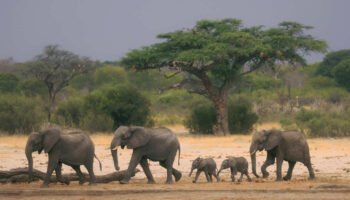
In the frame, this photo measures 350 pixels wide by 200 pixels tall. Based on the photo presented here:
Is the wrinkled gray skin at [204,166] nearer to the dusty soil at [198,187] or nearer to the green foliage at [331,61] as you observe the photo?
the dusty soil at [198,187]

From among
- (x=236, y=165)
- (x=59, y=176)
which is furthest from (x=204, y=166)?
(x=59, y=176)

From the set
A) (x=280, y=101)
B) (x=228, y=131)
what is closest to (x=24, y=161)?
(x=228, y=131)

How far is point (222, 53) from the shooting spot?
30.2 metres

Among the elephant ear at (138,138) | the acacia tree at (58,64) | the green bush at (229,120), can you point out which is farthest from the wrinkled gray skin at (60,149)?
the acacia tree at (58,64)

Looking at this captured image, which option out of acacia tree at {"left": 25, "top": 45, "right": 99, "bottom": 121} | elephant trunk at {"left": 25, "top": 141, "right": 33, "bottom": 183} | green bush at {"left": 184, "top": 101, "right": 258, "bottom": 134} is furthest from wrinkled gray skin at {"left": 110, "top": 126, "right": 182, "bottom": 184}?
acacia tree at {"left": 25, "top": 45, "right": 99, "bottom": 121}

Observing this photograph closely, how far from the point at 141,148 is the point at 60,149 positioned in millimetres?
1730

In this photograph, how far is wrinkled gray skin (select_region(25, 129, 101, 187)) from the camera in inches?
468

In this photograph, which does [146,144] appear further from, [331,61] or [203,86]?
[331,61]

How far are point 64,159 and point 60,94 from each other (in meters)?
52.2

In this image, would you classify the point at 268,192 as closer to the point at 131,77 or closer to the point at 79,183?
the point at 79,183

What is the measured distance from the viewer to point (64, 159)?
1226cm

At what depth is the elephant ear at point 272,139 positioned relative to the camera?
1348 cm

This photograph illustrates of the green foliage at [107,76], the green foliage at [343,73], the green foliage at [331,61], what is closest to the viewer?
the green foliage at [343,73]

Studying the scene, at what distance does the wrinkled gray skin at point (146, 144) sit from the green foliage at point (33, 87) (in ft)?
135
